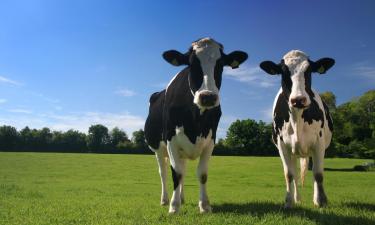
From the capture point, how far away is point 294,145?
887 centimetres

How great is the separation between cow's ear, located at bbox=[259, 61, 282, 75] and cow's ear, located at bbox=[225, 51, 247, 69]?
125 centimetres

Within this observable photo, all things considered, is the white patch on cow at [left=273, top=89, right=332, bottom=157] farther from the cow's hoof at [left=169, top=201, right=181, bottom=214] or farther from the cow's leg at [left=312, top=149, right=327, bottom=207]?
the cow's hoof at [left=169, top=201, right=181, bottom=214]

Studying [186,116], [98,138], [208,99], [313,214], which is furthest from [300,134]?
[98,138]

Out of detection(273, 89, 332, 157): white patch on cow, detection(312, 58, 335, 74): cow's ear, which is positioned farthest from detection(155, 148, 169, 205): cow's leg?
detection(312, 58, 335, 74): cow's ear

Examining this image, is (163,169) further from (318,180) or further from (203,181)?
(318,180)

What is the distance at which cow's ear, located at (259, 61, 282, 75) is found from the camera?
363 inches

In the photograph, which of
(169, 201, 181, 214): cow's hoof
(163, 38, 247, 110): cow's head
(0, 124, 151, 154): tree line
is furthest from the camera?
(0, 124, 151, 154): tree line

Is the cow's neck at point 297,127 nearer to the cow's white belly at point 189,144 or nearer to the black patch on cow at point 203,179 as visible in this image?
the cow's white belly at point 189,144

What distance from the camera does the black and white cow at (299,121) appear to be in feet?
28.4

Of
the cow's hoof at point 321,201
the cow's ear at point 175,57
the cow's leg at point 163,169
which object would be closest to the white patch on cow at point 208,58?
the cow's ear at point 175,57

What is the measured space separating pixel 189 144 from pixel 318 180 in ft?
10.1

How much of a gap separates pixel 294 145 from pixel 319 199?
4.08 feet

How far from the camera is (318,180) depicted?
885cm

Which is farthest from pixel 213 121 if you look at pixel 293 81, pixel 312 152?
pixel 312 152
